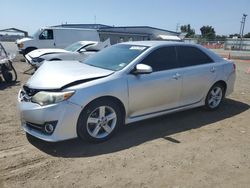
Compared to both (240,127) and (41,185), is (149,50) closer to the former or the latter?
(240,127)

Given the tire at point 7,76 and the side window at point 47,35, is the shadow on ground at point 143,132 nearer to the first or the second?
the tire at point 7,76

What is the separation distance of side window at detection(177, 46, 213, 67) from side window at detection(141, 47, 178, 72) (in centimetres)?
19

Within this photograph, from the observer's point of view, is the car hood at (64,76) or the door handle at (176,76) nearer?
the car hood at (64,76)

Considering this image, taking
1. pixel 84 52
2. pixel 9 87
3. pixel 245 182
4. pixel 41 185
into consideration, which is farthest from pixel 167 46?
pixel 84 52

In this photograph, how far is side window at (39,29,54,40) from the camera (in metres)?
17.2

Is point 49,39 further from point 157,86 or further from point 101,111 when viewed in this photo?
point 101,111

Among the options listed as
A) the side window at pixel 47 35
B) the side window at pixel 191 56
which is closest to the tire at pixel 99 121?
the side window at pixel 191 56

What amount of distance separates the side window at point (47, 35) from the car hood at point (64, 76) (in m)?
12.9

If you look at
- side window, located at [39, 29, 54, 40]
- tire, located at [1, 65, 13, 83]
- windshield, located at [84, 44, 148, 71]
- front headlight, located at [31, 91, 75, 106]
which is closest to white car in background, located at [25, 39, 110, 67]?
tire, located at [1, 65, 13, 83]

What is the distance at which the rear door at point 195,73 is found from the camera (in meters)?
5.55

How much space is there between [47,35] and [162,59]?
530 inches

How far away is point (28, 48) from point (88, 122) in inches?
553

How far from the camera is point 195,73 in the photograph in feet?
18.6

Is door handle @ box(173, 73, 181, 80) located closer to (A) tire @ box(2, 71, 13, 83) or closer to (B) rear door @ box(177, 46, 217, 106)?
(B) rear door @ box(177, 46, 217, 106)
